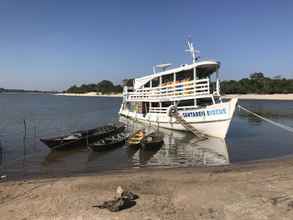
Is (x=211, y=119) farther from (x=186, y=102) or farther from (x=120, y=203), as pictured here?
(x=120, y=203)

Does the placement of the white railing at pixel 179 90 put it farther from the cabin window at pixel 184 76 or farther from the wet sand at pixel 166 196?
the wet sand at pixel 166 196

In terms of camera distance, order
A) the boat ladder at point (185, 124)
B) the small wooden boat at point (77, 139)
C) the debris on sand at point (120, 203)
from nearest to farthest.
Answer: the debris on sand at point (120, 203)
the small wooden boat at point (77, 139)
the boat ladder at point (185, 124)

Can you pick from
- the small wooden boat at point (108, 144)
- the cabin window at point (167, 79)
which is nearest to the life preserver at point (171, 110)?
the cabin window at point (167, 79)

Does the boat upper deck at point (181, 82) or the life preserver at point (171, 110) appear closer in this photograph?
the boat upper deck at point (181, 82)

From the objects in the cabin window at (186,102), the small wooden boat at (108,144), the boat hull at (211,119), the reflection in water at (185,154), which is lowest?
the reflection in water at (185,154)

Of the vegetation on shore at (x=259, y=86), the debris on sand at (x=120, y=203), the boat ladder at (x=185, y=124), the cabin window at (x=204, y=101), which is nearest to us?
the debris on sand at (x=120, y=203)

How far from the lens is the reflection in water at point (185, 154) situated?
17953mm

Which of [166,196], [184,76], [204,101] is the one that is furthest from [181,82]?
[166,196]

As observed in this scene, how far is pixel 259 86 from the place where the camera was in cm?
14088

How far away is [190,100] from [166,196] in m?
19.7

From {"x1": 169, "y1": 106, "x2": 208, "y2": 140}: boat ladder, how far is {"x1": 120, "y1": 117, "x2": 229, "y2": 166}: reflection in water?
0.70 m

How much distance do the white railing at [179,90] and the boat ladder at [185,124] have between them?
59.5 inches

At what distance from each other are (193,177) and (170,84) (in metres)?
17.9

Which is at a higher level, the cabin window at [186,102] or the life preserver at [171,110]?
the cabin window at [186,102]
